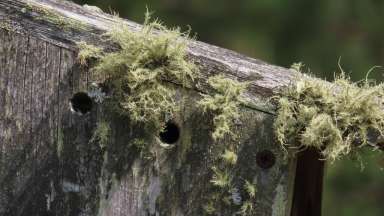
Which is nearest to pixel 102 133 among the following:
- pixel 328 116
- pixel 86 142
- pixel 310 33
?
pixel 86 142

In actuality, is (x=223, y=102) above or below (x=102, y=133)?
above

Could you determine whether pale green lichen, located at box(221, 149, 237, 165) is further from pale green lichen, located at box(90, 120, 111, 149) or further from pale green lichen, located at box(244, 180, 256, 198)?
pale green lichen, located at box(90, 120, 111, 149)

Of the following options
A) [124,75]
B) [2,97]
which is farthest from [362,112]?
[2,97]

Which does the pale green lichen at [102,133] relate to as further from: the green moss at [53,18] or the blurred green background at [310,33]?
the blurred green background at [310,33]

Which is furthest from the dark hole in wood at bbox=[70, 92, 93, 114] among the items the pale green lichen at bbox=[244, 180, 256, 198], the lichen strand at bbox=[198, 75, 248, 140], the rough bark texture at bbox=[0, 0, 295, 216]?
the pale green lichen at bbox=[244, 180, 256, 198]

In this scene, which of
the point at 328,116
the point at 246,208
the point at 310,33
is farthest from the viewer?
the point at 310,33

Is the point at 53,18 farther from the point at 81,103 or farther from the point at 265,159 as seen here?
the point at 265,159

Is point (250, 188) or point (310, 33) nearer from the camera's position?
point (250, 188)
